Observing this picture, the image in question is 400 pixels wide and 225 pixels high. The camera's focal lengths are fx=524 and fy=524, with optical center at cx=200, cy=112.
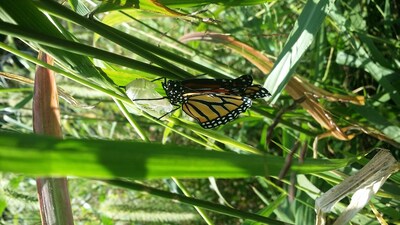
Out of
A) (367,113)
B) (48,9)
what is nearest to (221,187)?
(367,113)

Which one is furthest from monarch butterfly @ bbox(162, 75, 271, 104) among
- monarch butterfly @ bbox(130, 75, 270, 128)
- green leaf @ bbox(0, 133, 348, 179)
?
green leaf @ bbox(0, 133, 348, 179)

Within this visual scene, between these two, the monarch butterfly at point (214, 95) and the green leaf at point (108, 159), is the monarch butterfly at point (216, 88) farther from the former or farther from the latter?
the green leaf at point (108, 159)

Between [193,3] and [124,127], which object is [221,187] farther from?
[193,3]

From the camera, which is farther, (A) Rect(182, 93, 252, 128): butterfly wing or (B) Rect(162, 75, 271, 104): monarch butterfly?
(A) Rect(182, 93, 252, 128): butterfly wing

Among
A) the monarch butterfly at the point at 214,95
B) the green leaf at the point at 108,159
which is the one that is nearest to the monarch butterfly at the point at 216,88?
the monarch butterfly at the point at 214,95

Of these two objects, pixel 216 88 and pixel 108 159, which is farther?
pixel 216 88

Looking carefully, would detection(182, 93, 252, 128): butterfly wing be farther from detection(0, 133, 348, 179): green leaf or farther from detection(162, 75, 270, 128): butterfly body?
detection(0, 133, 348, 179): green leaf

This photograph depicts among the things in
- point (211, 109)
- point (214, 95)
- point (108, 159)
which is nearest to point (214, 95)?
point (214, 95)

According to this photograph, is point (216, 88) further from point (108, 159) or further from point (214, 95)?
point (108, 159)
